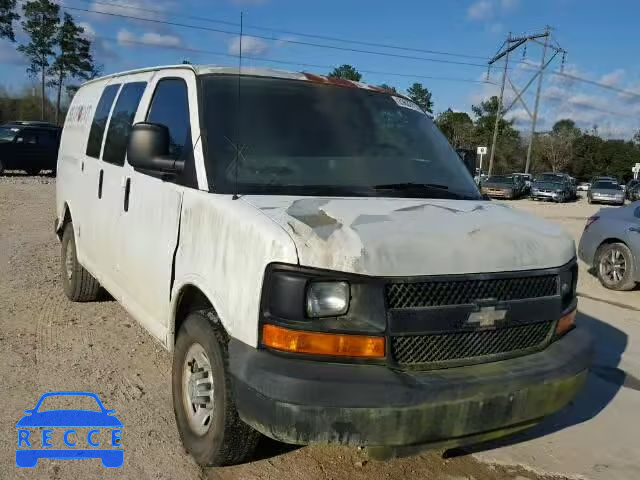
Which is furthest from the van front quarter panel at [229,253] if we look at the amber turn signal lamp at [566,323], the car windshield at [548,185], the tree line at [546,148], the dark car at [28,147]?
the tree line at [546,148]

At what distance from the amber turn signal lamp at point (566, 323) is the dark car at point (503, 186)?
104 feet

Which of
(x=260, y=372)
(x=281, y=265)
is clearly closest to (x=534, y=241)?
(x=281, y=265)

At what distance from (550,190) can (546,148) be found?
4504 centimetres

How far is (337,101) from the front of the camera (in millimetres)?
3873

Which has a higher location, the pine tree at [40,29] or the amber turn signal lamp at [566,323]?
A: the pine tree at [40,29]

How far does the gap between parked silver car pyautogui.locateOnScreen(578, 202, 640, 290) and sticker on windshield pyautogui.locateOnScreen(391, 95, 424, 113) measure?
514 centimetres

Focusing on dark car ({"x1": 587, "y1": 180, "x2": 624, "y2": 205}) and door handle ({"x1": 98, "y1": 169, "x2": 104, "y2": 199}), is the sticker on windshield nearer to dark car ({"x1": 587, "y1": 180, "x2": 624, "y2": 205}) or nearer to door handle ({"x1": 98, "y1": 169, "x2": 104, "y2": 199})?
door handle ({"x1": 98, "y1": 169, "x2": 104, "y2": 199})

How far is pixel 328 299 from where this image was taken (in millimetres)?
2523

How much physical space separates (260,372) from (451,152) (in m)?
2.42

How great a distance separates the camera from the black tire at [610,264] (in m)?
8.21

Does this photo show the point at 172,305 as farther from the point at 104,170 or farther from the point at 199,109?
the point at 104,170

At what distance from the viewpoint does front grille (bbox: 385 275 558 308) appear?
2566 millimetres

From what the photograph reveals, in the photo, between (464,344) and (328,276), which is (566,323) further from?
(328,276)

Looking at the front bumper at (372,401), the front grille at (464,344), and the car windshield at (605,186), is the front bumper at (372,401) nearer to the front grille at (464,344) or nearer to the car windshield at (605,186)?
the front grille at (464,344)
